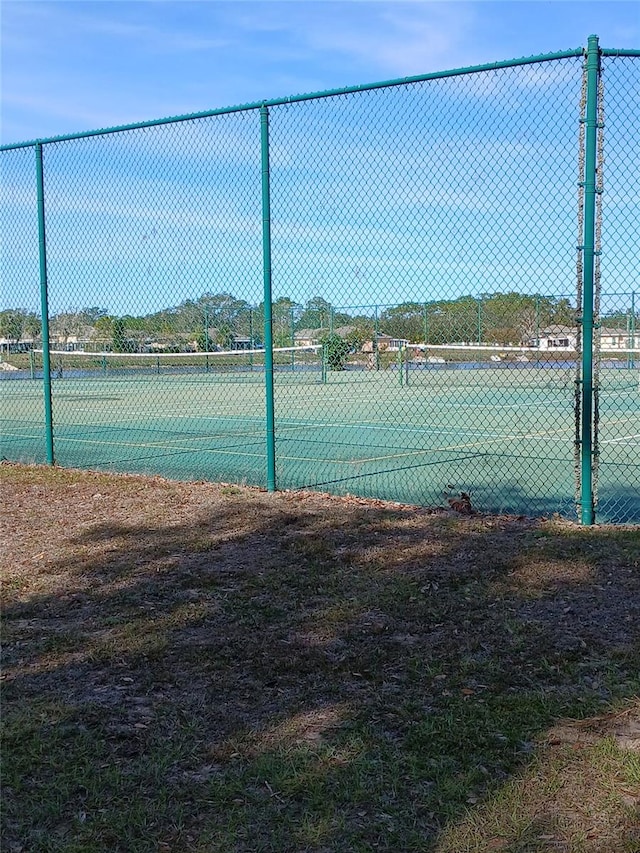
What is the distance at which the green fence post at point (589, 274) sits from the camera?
247 inches

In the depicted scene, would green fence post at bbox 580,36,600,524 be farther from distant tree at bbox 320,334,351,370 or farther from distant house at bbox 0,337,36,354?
distant tree at bbox 320,334,351,370

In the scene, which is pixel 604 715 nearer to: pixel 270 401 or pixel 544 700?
pixel 544 700

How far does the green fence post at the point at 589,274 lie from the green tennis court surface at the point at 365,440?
1.41 ft

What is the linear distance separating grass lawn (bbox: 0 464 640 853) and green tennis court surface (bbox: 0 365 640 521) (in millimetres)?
2114

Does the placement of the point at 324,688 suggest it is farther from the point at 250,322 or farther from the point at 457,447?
the point at 250,322

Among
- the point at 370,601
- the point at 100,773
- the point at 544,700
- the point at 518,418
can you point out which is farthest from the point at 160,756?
the point at 518,418

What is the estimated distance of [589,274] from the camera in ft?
21.2

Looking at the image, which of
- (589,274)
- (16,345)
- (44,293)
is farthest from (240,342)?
(589,274)

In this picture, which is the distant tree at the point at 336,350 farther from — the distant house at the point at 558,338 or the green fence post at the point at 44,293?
the green fence post at the point at 44,293

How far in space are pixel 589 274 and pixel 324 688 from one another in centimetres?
373

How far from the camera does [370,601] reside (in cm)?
511

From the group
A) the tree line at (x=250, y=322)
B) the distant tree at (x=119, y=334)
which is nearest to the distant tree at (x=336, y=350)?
the tree line at (x=250, y=322)

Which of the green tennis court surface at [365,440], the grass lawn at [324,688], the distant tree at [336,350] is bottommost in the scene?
the grass lawn at [324,688]

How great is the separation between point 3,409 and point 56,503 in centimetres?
1357
